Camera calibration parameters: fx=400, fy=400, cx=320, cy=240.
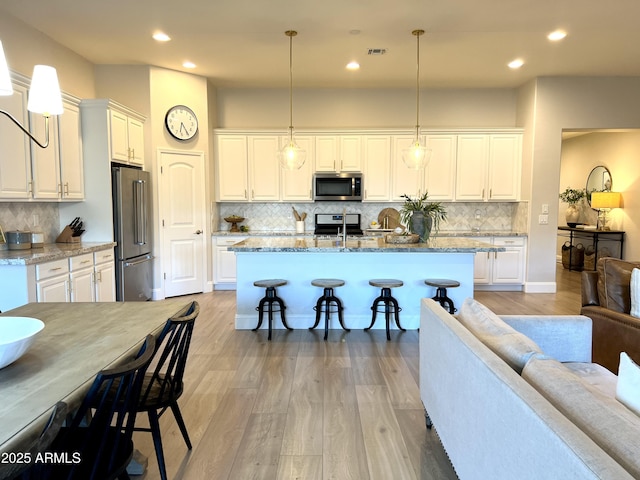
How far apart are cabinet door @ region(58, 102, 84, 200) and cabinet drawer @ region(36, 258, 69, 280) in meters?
0.94

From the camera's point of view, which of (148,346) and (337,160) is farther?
(337,160)

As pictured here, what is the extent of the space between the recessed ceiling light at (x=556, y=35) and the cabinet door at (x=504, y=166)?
188cm

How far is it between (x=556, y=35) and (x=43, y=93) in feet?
16.0

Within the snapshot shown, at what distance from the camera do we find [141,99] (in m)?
5.39

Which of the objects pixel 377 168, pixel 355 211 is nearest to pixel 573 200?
pixel 377 168

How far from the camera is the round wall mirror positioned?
25.2 ft

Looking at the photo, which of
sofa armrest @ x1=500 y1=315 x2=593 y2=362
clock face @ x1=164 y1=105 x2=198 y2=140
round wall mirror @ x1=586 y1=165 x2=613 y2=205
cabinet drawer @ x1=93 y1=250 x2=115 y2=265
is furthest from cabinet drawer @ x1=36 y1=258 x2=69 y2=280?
round wall mirror @ x1=586 y1=165 x2=613 y2=205

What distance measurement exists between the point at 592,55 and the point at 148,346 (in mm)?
5980

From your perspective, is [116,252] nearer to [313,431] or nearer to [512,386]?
[313,431]

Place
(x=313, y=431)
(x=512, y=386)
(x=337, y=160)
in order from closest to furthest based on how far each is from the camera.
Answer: (x=512, y=386) < (x=313, y=431) < (x=337, y=160)

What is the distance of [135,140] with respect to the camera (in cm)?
513

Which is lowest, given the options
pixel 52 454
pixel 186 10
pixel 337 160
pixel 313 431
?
pixel 313 431

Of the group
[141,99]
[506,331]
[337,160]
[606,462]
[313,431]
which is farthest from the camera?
[337,160]

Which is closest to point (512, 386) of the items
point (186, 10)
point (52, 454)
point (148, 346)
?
point (148, 346)
